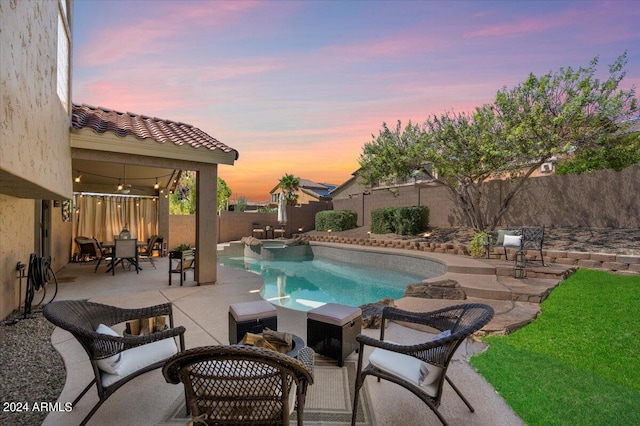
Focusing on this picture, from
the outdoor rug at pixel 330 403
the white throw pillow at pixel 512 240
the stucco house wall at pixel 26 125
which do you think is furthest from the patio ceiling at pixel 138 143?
the white throw pillow at pixel 512 240

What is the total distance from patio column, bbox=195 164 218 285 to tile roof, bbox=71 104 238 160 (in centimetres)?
61

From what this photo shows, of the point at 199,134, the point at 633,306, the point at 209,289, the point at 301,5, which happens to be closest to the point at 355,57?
the point at 301,5

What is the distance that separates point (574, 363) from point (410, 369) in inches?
89.8

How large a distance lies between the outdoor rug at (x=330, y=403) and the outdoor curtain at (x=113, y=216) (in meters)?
9.94

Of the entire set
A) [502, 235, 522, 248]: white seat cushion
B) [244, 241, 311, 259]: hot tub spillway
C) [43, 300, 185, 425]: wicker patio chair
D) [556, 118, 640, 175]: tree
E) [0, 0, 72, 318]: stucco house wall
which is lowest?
[244, 241, 311, 259]: hot tub spillway

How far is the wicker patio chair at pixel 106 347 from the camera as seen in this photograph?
215 cm

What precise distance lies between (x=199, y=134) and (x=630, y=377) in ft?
26.7

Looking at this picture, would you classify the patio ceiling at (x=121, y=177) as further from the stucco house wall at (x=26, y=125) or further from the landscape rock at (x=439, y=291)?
the landscape rock at (x=439, y=291)

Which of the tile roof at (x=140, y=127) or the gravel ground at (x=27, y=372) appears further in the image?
the tile roof at (x=140, y=127)

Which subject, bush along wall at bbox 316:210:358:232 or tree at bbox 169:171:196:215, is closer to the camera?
bush along wall at bbox 316:210:358:232

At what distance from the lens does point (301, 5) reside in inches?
302

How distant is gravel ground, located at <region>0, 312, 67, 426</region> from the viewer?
2.46m

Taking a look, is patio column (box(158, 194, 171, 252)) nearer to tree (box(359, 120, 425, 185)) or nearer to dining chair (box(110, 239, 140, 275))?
dining chair (box(110, 239, 140, 275))

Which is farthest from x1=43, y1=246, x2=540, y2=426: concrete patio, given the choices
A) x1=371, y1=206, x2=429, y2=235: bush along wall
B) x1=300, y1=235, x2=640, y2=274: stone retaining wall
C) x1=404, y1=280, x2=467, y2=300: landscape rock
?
x1=371, y1=206, x2=429, y2=235: bush along wall
